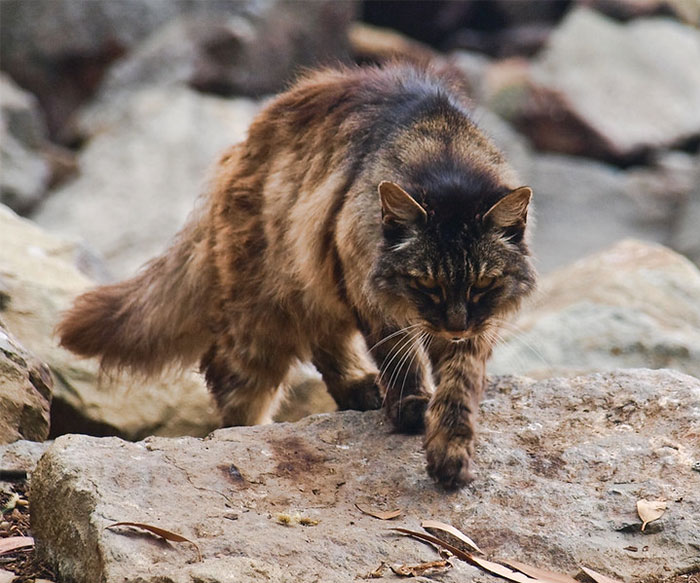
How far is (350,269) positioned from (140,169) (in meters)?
7.92

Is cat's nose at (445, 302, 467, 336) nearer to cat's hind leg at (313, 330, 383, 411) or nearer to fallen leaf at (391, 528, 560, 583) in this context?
fallen leaf at (391, 528, 560, 583)

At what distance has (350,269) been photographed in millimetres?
4926

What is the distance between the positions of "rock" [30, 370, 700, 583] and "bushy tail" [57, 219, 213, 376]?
4.91ft

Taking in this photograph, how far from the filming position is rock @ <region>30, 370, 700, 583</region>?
11.4 feet

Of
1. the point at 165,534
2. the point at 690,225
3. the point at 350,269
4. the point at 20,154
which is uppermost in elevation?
the point at 350,269

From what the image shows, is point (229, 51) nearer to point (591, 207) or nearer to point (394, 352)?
point (591, 207)

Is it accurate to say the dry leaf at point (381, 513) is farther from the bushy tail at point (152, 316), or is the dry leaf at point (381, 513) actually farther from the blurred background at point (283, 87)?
the blurred background at point (283, 87)

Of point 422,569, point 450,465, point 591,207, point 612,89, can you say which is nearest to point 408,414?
point 450,465

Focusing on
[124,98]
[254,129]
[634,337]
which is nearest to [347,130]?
[254,129]

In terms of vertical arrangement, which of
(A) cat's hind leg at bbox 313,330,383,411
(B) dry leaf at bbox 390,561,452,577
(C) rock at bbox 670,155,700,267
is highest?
(B) dry leaf at bbox 390,561,452,577

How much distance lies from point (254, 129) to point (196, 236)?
2.32 ft

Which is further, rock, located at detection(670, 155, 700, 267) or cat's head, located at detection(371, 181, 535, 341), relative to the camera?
rock, located at detection(670, 155, 700, 267)

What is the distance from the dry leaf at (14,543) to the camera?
3779 millimetres

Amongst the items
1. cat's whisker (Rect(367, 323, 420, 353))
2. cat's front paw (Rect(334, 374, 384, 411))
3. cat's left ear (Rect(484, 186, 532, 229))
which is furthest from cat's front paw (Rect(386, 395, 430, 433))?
cat's left ear (Rect(484, 186, 532, 229))
